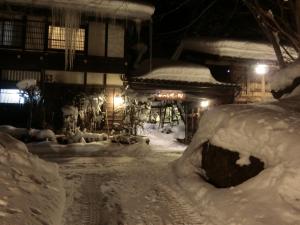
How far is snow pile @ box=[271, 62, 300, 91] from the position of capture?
36.0 feet

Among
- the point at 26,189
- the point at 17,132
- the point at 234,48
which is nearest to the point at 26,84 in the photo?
the point at 17,132

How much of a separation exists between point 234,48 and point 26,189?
19.7 m

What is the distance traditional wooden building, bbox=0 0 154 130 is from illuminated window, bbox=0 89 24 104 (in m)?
0.05

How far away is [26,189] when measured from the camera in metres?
6.49

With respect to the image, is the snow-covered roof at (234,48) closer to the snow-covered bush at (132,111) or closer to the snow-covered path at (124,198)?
the snow-covered bush at (132,111)

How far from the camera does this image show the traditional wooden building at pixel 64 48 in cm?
1934

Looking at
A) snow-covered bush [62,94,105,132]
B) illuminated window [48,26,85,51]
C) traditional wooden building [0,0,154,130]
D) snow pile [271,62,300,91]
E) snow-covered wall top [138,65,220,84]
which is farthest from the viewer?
snow-covered wall top [138,65,220,84]

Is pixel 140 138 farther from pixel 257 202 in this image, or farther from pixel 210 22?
pixel 257 202

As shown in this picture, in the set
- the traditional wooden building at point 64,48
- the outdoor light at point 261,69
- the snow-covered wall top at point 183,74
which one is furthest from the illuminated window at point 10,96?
the outdoor light at point 261,69

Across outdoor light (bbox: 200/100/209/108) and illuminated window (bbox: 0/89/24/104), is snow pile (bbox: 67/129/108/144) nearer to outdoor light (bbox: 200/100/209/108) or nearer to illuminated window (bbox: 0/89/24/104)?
illuminated window (bbox: 0/89/24/104)

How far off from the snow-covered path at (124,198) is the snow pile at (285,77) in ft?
15.2

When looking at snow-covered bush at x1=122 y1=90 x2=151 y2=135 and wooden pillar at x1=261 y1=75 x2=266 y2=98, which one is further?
wooden pillar at x1=261 y1=75 x2=266 y2=98

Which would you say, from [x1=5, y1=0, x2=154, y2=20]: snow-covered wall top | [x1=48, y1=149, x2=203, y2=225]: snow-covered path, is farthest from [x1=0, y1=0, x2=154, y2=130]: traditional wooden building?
[x1=48, y1=149, x2=203, y2=225]: snow-covered path

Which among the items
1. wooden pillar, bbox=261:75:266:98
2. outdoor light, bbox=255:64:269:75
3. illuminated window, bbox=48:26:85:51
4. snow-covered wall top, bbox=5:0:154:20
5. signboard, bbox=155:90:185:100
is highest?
snow-covered wall top, bbox=5:0:154:20
